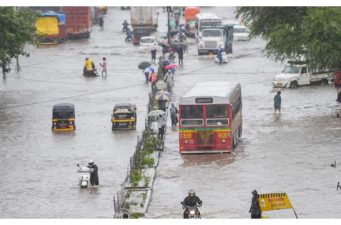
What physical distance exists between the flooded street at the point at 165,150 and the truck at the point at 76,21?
46.5 feet

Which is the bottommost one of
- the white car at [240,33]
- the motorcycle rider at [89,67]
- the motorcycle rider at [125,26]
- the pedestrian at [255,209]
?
the motorcycle rider at [125,26]

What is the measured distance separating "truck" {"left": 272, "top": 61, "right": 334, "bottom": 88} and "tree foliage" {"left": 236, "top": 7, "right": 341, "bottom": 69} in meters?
1.79

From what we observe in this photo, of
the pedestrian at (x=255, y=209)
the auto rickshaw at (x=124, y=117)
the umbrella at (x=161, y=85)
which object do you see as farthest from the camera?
the umbrella at (x=161, y=85)

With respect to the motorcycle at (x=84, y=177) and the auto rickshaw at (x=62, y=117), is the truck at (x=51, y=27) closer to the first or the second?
the auto rickshaw at (x=62, y=117)

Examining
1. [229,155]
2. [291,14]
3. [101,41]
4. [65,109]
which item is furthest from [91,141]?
[101,41]

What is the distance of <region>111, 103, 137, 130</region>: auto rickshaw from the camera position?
51.2 meters

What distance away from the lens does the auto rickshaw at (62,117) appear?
169 feet

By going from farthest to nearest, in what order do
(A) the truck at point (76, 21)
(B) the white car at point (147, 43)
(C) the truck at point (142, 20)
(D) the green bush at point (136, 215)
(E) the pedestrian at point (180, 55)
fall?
(C) the truck at point (142, 20) → (A) the truck at point (76, 21) → (B) the white car at point (147, 43) → (E) the pedestrian at point (180, 55) → (D) the green bush at point (136, 215)

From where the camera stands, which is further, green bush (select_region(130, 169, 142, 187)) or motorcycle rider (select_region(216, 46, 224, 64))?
motorcycle rider (select_region(216, 46, 224, 64))

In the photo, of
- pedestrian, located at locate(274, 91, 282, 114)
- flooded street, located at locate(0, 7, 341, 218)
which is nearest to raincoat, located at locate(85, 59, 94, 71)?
flooded street, located at locate(0, 7, 341, 218)

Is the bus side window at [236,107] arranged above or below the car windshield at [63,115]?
above

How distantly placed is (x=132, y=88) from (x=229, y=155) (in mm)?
19774

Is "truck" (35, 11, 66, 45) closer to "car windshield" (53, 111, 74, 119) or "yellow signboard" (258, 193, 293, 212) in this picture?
"car windshield" (53, 111, 74, 119)

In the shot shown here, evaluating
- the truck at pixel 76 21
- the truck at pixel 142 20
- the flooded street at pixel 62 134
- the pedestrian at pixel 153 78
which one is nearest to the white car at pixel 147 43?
the flooded street at pixel 62 134
